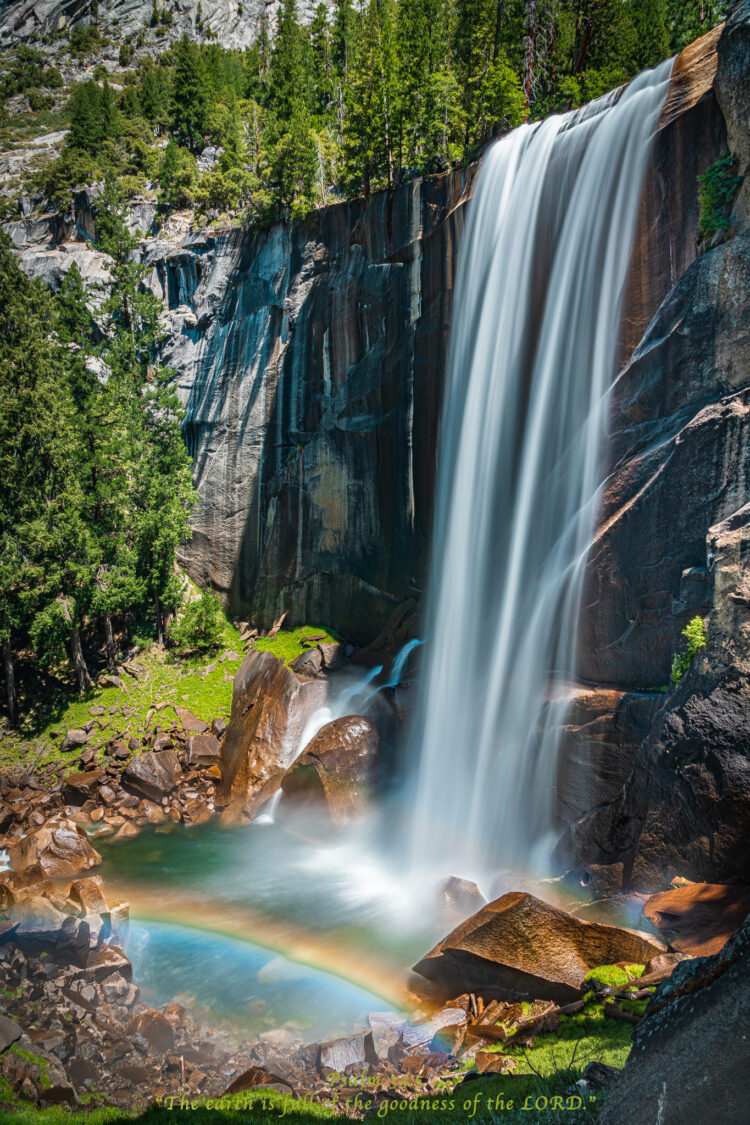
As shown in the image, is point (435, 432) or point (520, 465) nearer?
point (520, 465)

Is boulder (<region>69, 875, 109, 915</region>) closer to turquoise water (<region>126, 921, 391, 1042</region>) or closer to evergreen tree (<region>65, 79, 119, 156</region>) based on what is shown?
turquoise water (<region>126, 921, 391, 1042</region>)

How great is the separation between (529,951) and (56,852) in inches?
457

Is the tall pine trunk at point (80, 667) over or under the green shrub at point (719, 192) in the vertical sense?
under

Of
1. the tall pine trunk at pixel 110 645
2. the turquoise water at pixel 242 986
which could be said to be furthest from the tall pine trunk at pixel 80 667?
the turquoise water at pixel 242 986

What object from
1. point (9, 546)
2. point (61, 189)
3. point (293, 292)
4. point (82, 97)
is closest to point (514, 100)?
point (293, 292)

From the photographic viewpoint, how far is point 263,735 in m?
19.3

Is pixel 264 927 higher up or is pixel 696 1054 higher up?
pixel 696 1054

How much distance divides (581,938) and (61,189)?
51404mm

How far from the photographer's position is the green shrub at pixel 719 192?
11758 millimetres

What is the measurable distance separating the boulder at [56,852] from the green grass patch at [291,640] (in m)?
9.73

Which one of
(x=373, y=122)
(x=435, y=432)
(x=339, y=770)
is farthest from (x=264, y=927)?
(x=373, y=122)

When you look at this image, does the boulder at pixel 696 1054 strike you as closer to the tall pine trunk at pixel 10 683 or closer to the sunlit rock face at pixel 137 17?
the tall pine trunk at pixel 10 683

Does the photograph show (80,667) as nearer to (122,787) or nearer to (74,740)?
(74,740)

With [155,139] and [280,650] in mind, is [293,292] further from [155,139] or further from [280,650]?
[155,139]
